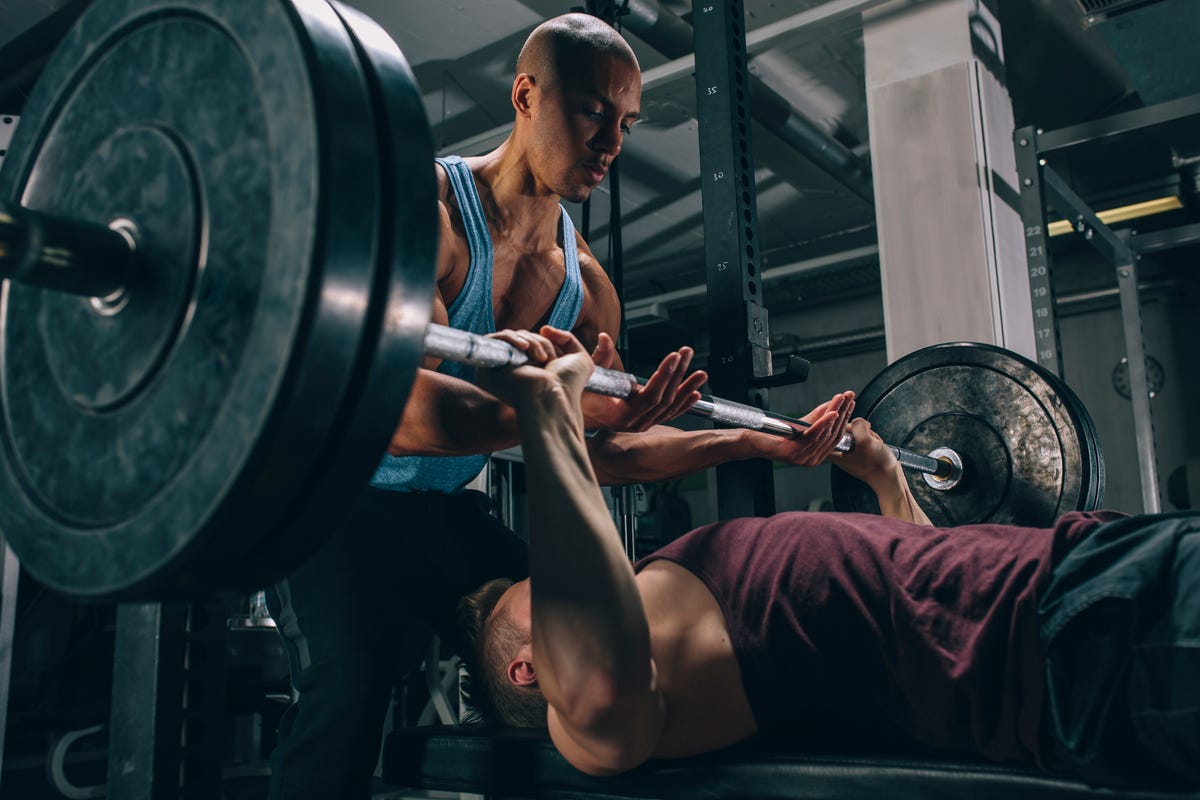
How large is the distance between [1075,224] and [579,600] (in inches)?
134

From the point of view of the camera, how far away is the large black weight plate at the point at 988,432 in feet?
6.79

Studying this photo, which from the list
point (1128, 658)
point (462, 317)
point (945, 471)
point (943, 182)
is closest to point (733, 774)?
point (1128, 658)

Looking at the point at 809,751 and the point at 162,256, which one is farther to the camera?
the point at 809,751

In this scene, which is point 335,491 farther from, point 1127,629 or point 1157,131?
point 1157,131

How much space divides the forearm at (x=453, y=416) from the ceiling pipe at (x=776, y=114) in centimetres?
188

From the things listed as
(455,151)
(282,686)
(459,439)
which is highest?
(455,151)

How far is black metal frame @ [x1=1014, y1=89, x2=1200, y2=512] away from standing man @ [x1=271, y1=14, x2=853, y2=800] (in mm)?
1632

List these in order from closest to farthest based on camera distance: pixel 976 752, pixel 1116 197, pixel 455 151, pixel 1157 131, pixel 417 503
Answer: pixel 976 752 < pixel 417 503 < pixel 455 151 < pixel 1157 131 < pixel 1116 197

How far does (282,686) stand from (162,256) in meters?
2.92

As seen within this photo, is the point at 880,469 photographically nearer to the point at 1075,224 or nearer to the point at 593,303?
the point at 593,303

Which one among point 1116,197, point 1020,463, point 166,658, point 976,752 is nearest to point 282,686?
point 166,658

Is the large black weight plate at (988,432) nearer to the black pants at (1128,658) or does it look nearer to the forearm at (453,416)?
the black pants at (1128,658)

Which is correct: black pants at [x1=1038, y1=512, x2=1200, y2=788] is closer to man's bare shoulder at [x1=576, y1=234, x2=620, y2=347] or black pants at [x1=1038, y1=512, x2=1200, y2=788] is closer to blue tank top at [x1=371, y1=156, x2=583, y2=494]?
blue tank top at [x1=371, y1=156, x2=583, y2=494]

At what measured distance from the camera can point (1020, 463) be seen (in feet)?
7.05
